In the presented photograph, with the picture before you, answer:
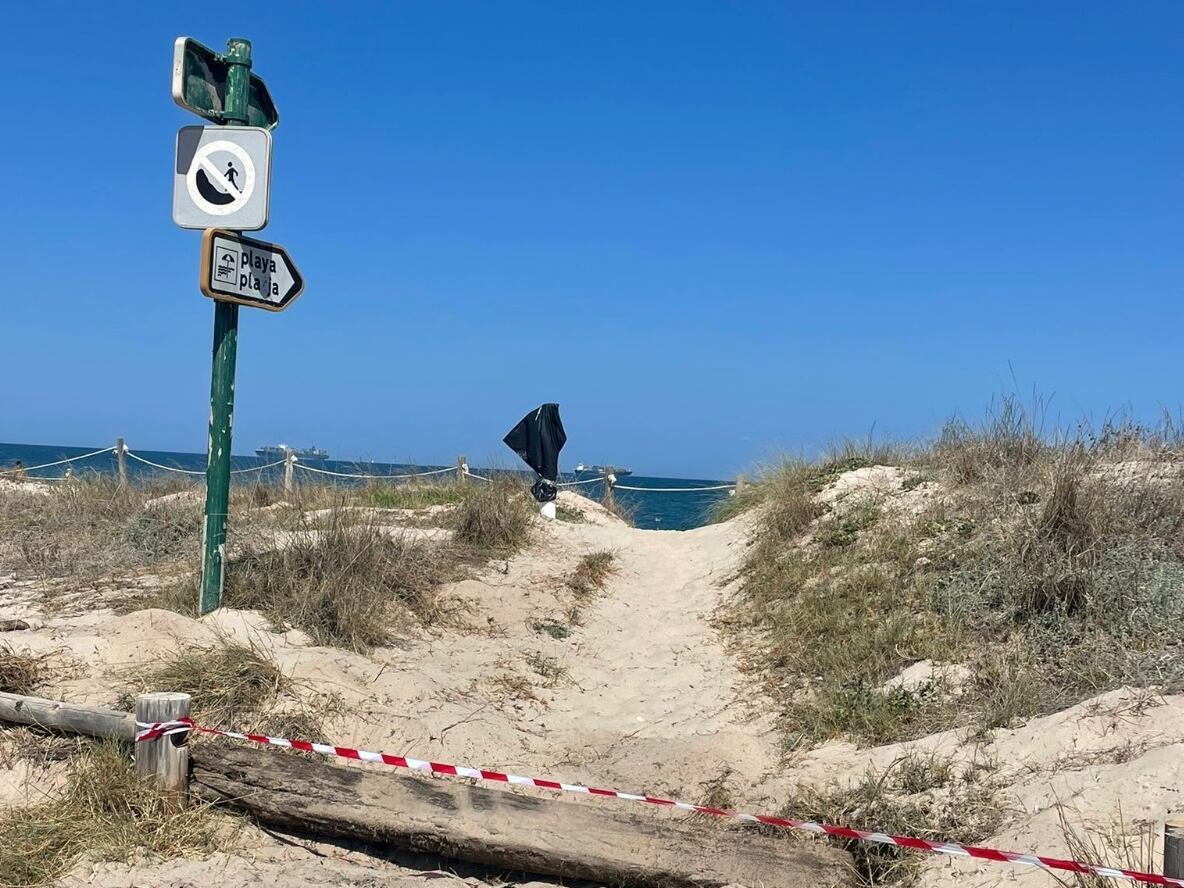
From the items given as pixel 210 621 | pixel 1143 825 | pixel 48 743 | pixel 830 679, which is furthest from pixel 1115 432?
pixel 48 743

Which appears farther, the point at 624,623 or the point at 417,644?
the point at 624,623

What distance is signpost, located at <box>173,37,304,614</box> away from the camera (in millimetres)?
6344

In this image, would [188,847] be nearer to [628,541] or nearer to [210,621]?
[210,621]

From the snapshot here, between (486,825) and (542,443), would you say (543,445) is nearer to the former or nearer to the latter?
(542,443)

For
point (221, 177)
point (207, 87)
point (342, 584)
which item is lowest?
point (342, 584)

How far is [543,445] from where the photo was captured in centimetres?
1297

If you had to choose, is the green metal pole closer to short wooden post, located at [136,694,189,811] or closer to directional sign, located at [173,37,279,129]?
directional sign, located at [173,37,279,129]

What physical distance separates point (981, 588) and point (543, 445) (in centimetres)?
708

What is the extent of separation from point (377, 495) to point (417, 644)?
19.8 ft

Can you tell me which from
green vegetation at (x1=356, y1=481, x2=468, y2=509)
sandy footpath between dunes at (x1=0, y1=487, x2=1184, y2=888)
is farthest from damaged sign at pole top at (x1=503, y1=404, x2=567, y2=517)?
sandy footpath between dunes at (x1=0, y1=487, x2=1184, y2=888)

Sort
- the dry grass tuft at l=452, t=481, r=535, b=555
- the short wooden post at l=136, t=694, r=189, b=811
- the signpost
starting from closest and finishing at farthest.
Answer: the short wooden post at l=136, t=694, r=189, b=811
the signpost
the dry grass tuft at l=452, t=481, r=535, b=555

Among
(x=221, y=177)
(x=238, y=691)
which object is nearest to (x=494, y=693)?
(x=238, y=691)

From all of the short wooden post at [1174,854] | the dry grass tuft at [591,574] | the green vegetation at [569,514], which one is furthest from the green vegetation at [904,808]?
the green vegetation at [569,514]

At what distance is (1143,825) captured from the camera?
376 centimetres
